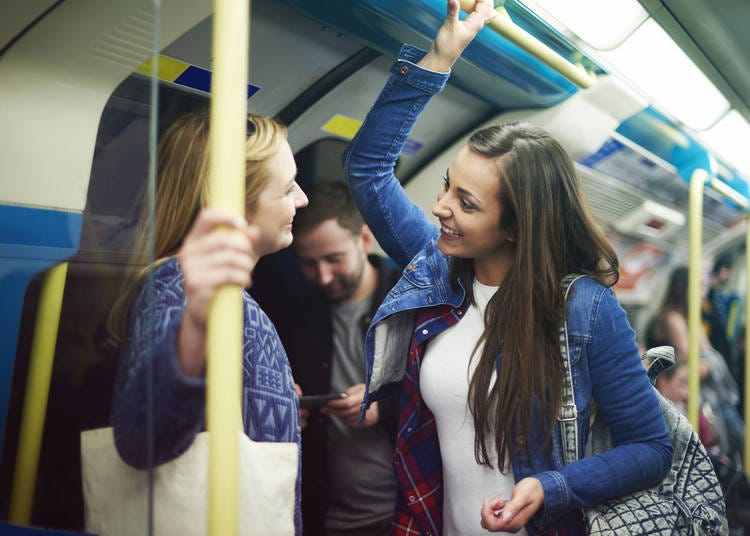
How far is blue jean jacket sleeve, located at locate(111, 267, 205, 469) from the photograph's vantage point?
2.67ft

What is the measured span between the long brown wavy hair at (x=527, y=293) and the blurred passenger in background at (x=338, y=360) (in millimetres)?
531

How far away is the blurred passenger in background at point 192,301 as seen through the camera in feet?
2.59

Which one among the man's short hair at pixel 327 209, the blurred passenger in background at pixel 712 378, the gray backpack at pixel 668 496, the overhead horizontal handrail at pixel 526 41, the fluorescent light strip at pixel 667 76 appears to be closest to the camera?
the gray backpack at pixel 668 496

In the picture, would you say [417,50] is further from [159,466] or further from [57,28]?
[159,466]

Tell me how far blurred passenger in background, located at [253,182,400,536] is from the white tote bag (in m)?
0.71

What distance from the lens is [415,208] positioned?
1566mm

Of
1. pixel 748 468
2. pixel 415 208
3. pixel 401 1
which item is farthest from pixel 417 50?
pixel 748 468

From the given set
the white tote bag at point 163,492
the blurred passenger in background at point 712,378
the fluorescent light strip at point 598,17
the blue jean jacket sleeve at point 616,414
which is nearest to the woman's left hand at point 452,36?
the fluorescent light strip at point 598,17

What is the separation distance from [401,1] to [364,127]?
339mm

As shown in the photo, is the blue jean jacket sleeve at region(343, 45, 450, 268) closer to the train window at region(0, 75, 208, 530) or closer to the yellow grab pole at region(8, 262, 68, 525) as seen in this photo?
the train window at region(0, 75, 208, 530)

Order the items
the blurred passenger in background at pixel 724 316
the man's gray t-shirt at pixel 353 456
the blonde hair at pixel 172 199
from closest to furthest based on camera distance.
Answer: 1. the blonde hair at pixel 172 199
2. the man's gray t-shirt at pixel 353 456
3. the blurred passenger in background at pixel 724 316

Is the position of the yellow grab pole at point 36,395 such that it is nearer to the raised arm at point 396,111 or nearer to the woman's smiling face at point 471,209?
the raised arm at point 396,111

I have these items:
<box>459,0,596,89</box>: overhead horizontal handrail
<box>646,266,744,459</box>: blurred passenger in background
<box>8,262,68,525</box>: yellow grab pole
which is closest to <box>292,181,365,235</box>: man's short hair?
<box>459,0,596,89</box>: overhead horizontal handrail

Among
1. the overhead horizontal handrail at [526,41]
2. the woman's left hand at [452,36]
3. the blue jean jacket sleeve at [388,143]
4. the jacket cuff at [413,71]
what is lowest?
the blue jean jacket sleeve at [388,143]
